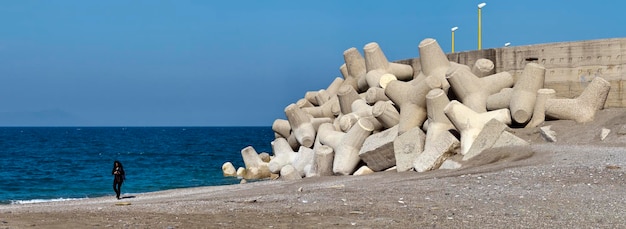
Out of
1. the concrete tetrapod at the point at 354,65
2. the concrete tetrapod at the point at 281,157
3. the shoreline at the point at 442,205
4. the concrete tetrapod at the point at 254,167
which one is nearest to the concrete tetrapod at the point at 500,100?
the shoreline at the point at 442,205

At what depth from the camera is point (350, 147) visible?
62.6 ft

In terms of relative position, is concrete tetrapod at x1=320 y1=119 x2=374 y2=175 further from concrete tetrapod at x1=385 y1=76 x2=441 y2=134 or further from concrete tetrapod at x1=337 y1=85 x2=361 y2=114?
concrete tetrapod at x1=337 y1=85 x2=361 y2=114

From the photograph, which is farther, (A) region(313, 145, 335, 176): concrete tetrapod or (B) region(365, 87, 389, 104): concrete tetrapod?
(B) region(365, 87, 389, 104): concrete tetrapod

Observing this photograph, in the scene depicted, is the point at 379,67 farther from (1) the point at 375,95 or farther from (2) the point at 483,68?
(2) the point at 483,68

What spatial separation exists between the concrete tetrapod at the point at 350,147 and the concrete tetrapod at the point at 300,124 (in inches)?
109

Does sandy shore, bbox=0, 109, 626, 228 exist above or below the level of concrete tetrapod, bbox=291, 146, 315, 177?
below

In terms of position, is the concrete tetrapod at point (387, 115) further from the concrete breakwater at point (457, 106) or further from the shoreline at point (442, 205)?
the shoreline at point (442, 205)

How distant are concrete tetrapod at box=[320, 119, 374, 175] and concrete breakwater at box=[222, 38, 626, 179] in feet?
0.06

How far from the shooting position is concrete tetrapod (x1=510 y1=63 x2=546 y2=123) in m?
17.5

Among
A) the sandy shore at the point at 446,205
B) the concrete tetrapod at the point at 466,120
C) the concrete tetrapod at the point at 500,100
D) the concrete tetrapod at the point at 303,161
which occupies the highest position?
the concrete tetrapod at the point at 500,100

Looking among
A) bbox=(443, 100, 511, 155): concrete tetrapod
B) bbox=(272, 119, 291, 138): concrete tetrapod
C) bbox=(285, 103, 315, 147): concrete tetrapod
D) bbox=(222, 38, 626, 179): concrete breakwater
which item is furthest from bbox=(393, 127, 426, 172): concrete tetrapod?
bbox=(272, 119, 291, 138): concrete tetrapod

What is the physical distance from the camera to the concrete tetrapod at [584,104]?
1730cm

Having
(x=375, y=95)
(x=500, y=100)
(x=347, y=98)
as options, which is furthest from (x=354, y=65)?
(x=500, y=100)

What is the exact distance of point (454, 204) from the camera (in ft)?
32.7
